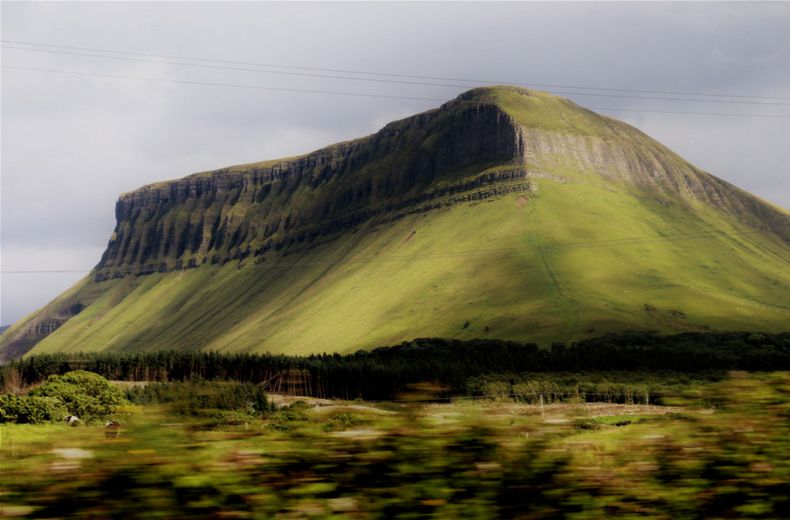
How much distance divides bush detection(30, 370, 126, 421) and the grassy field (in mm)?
69153

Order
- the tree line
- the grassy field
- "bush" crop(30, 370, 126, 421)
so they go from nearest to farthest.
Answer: the grassy field → "bush" crop(30, 370, 126, 421) → the tree line

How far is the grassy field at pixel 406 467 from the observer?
6246 mm

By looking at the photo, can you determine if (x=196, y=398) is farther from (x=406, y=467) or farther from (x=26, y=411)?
→ (x=26, y=411)

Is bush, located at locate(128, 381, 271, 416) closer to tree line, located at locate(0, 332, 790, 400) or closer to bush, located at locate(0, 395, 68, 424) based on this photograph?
bush, located at locate(0, 395, 68, 424)

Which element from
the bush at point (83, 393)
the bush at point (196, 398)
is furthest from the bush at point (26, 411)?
the bush at point (83, 393)

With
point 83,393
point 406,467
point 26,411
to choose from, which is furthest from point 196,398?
point 83,393

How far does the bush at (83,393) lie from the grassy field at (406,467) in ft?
227

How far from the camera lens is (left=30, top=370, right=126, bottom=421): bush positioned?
75.0 m

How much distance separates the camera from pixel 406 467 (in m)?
6.71

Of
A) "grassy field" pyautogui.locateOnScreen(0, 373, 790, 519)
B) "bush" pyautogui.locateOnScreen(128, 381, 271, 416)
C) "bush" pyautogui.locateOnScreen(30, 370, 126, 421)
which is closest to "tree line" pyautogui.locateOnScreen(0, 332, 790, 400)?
"bush" pyautogui.locateOnScreen(30, 370, 126, 421)

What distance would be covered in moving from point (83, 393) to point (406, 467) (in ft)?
272

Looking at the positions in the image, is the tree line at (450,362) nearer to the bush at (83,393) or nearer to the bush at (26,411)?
the bush at (83,393)

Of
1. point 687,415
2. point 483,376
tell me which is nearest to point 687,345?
point 483,376

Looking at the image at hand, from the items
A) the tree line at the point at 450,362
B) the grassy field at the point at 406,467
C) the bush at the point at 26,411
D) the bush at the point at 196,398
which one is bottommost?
the tree line at the point at 450,362
